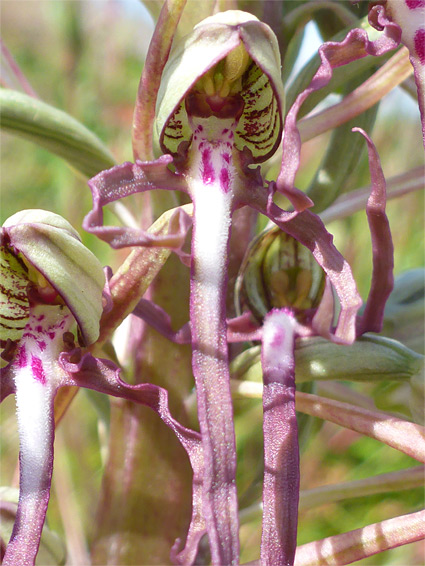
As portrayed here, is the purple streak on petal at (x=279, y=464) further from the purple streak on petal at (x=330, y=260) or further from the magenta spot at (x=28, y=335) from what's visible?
the magenta spot at (x=28, y=335)

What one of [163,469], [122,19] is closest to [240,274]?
[163,469]

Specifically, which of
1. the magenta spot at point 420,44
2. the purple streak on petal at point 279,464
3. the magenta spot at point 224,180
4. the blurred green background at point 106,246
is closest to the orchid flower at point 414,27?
the magenta spot at point 420,44

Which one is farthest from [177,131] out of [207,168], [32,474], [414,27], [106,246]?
[106,246]

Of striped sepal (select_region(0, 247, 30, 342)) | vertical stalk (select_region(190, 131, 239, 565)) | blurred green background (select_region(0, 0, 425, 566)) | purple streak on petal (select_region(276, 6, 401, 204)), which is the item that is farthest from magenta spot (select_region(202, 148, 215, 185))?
blurred green background (select_region(0, 0, 425, 566))

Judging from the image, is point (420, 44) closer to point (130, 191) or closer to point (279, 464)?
point (130, 191)

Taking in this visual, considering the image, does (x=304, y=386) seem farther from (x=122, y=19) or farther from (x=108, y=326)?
(x=122, y=19)

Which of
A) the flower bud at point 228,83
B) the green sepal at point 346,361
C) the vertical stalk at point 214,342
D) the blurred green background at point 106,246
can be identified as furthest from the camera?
the blurred green background at point 106,246
